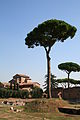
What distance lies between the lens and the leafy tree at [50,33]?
87.7ft

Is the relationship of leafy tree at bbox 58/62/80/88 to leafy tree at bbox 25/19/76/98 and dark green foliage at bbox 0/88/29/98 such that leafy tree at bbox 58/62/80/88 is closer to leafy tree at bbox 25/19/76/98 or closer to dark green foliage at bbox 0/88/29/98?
dark green foliage at bbox 0/88/29/98

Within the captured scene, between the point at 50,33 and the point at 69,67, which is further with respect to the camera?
the point at 69,67

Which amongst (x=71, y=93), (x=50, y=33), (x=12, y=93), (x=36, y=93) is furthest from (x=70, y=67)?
(x=50, y=33)

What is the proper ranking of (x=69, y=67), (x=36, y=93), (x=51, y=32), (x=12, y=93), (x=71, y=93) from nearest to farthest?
(x=51, y=32), (x=12, y=93), (x=71, y=93), (x=36, y=93), (x=69, y=67)

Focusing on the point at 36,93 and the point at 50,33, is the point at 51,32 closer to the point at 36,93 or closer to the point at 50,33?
the point at 50,33

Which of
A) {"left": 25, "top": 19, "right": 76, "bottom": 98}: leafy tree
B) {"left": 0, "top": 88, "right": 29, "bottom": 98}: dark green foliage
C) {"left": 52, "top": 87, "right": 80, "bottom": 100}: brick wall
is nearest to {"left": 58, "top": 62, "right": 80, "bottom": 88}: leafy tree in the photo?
{"left": 52, "top": 87, "right": 80, "bottom": 100}: brick wall

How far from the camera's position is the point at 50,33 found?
27.0 metres

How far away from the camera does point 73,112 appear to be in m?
16.5

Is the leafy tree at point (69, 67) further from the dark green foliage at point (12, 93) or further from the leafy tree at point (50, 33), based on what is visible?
the leafy tree at point (50, 33)

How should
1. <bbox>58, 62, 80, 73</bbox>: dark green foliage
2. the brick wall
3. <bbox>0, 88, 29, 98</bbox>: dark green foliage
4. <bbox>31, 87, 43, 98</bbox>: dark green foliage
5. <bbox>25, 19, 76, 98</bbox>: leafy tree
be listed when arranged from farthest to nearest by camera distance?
<bbox>58, 62, 80, 73</bbox>: dark green foliage < <bbox>31, 87, 43, 98</bbox>: dark green foliage < the brick wall < <bbox>0, 88, 29, 98</bbox>: dark green foliage < <bbox>25, 19, 76, 98</bbox>: leafy tree

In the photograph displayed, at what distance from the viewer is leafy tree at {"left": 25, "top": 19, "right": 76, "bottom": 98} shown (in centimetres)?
2672

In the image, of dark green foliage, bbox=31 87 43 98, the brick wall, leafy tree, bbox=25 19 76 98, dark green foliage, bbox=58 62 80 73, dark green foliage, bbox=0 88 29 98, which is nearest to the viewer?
leafy tree, bbox=25 19 76 98

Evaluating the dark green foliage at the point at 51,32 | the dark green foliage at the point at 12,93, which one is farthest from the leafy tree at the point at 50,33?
the dark green foliage at the point at 12,93

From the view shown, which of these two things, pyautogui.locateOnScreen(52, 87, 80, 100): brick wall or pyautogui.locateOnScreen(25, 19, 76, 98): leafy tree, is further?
pyautogui.locateOnScreen(52, 87, 80, 100): brick wall
